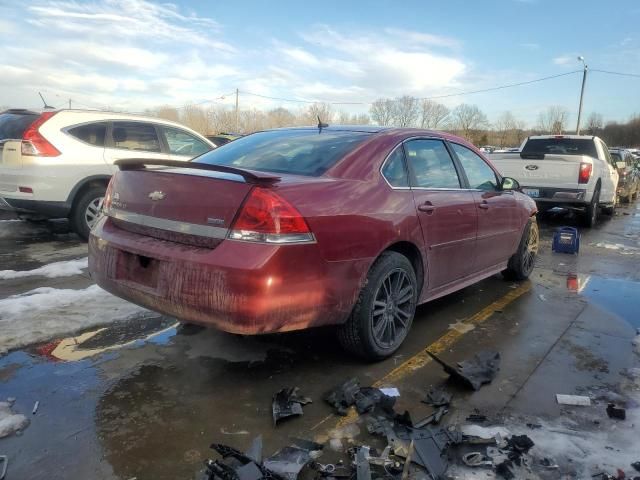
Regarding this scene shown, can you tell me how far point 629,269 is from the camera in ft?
22.9

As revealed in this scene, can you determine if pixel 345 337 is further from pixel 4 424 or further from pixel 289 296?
pixel 4 424

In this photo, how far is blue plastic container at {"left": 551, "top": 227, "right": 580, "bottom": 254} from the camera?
768 cm

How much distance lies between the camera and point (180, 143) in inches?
327

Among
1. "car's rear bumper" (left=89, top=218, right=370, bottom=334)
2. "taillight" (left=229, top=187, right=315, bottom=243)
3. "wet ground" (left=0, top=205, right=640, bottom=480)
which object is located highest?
"taillight" (left=229, top=187, right=315, bottom=243)

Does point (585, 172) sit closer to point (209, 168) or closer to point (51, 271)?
point (209, 168)

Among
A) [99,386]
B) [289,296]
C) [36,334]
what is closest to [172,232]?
[289,296]

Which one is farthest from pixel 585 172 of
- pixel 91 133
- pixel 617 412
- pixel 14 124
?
pixel 14 124

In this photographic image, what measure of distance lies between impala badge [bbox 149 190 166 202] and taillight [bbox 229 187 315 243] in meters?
0.60

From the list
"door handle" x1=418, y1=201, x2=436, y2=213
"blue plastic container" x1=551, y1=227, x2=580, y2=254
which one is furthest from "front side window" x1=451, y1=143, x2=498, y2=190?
"blue plastic container" x1=551, y1=227, x2=580, y2=254

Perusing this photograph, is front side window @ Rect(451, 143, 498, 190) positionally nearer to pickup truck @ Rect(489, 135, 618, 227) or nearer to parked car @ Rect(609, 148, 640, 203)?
pickup truck @ Rect(489, 135, 618, 227)

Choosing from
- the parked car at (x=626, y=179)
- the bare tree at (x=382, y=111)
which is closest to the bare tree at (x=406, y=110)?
the bare tree at (x=382, y=111)

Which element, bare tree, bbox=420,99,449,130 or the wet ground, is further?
bare tree, bbox=420,99,449,130

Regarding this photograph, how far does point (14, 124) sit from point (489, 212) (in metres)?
6.14

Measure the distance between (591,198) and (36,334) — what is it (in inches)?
397
